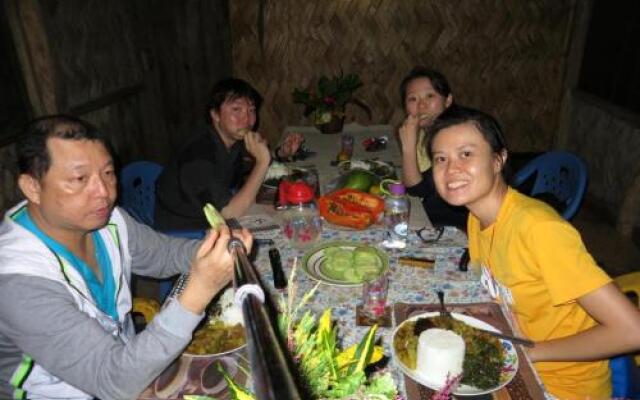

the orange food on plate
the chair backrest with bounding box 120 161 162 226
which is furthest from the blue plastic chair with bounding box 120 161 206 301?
the orange food on plate

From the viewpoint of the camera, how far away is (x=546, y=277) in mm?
1470

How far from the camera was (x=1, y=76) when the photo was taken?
2.72 m

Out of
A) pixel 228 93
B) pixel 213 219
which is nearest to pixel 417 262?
pixel 213 219

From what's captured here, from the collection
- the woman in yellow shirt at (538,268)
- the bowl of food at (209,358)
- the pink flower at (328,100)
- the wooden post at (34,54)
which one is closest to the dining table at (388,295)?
the bowl of food at (209,358)

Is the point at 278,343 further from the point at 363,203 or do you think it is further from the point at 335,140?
the point at 335,140

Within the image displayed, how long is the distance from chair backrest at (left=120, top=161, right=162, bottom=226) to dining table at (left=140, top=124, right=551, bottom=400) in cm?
126

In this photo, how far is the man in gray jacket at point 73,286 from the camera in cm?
122

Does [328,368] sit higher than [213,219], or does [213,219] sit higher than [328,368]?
[213,219]

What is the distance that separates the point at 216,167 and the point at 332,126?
6.47 feet

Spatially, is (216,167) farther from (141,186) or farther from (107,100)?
(107,100)

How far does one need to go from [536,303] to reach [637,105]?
4541mm

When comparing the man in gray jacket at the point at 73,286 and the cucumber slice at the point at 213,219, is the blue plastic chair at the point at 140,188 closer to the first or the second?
the man in gray jacket at the point at 73,286

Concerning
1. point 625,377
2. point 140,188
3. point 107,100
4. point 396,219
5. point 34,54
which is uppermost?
point 34,54

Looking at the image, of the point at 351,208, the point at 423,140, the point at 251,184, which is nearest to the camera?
the point at 351,208
